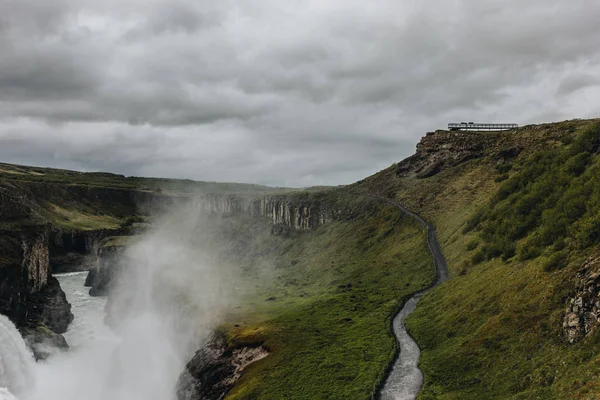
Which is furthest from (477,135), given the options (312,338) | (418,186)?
(312,338)

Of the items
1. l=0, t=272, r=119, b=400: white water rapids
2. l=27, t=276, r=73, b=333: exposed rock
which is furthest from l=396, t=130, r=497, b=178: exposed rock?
l=27, t=276, r=73, b=333: exposed rock

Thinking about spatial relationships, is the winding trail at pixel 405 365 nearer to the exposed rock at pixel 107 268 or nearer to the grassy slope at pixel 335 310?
the grassy slope at pixel 335 310

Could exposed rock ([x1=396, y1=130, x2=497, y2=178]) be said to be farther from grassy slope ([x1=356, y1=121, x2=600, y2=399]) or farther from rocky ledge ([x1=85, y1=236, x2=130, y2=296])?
rocky ledge ([x1=85, y1=236, x2=130, y2=296])

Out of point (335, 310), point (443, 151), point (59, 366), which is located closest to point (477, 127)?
point (443, 151)

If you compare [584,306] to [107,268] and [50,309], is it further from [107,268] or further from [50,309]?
[107,268]

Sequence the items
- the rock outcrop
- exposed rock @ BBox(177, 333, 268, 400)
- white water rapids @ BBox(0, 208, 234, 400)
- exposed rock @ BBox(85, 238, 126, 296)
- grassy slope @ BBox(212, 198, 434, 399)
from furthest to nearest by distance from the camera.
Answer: exposed rock @ BBox(85, 238, 126, 296)
the rock outcrop
white water rapids @ BBox(0, 208, 234, 400)
exposed rock @ BBox(177, 333, 268, 400)
grassy slope @ BBox(212, 198, 434, 399)

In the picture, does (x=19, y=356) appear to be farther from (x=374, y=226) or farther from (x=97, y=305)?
(x=374, y=226)

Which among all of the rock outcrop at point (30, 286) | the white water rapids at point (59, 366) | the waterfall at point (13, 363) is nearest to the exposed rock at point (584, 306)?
the white water rapids at point (59, 366)
